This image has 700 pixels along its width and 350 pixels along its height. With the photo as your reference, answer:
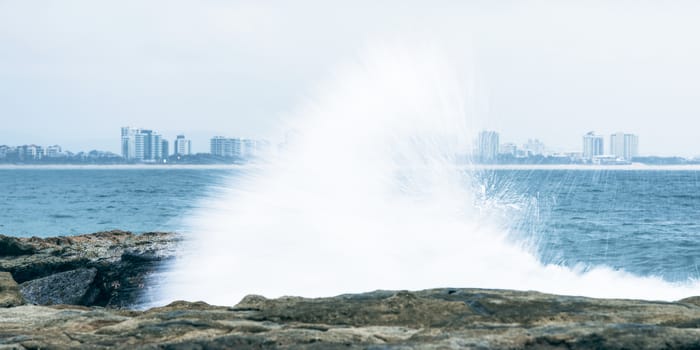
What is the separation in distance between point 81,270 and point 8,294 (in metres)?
5.57

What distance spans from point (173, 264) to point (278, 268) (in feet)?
8.21

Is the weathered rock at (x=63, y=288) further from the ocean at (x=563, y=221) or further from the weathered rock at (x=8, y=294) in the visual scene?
the ocean at (x=563, y=221)

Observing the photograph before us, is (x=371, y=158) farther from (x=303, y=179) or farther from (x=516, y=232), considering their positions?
(x=516, y=232)

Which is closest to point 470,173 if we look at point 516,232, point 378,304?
point 516,232

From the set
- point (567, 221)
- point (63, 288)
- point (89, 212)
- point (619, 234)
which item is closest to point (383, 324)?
point (63, 288)

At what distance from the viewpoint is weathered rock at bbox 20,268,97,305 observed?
13062 millimetres

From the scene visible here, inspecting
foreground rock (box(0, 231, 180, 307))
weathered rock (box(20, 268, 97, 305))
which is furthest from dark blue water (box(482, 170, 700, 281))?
weathered rock (box(20, 268, 97, 305))

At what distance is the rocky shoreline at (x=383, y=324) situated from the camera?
512 cm

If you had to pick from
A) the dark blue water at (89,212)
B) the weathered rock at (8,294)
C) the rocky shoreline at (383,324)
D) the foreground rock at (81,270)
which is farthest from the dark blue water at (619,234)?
the weathered rock at (8,294)

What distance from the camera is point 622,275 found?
21.8 m

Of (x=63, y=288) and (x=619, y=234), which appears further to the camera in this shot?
(x=619, y=234)

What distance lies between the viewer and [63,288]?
13.5m

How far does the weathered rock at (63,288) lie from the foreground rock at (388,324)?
6.36m

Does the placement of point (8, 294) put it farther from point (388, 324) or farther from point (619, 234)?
point (619, 234)
